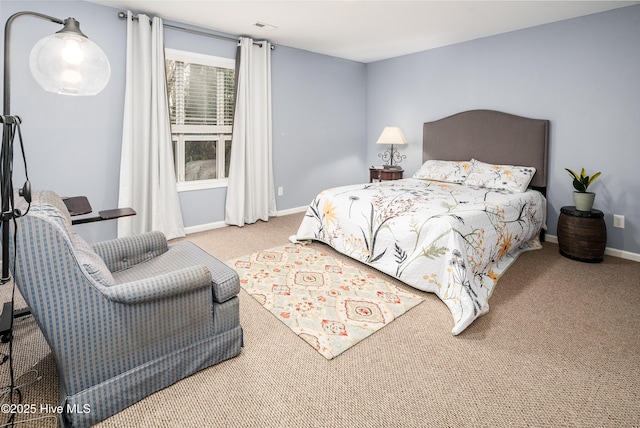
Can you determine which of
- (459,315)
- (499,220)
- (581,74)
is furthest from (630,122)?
(459,315)

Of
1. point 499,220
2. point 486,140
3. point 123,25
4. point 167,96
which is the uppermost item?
point 123,25

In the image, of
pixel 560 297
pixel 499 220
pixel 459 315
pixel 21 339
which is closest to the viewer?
pixel 21 339

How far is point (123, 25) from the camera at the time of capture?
3.49 meters

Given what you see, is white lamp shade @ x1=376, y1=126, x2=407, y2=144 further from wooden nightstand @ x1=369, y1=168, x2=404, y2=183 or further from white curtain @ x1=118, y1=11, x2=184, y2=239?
white curtain @ x1=118, y1=11, x2=184, y2=239

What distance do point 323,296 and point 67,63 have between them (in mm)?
2066

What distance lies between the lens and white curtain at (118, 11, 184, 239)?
3551 millimetres

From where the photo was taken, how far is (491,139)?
4.26 m

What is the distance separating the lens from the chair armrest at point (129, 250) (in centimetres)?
208

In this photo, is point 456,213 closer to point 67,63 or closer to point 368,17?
point 368,17

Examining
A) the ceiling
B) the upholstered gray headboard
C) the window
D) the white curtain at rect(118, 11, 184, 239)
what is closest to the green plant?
the upholstered gray headboard

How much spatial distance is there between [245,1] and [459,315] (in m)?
3.20

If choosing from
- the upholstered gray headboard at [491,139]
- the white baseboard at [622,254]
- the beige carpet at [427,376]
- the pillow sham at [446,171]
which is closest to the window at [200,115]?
the beige carpet at [427,376]

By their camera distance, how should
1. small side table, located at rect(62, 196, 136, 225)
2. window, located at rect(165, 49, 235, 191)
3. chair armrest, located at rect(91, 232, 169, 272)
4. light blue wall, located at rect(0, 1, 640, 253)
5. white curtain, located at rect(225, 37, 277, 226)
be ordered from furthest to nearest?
white curtain, located at rect(225, 37, 277, 226) < window, located at rect(165, 49, 235, 191) < light blue wall, located at rect(0, 1, 640, 253) < small side table, located at rect(62, 196, 136, 225) < chair armrest, located at rect(91, 232, 169, 272)

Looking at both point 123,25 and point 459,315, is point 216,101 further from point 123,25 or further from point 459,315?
point 459,315
